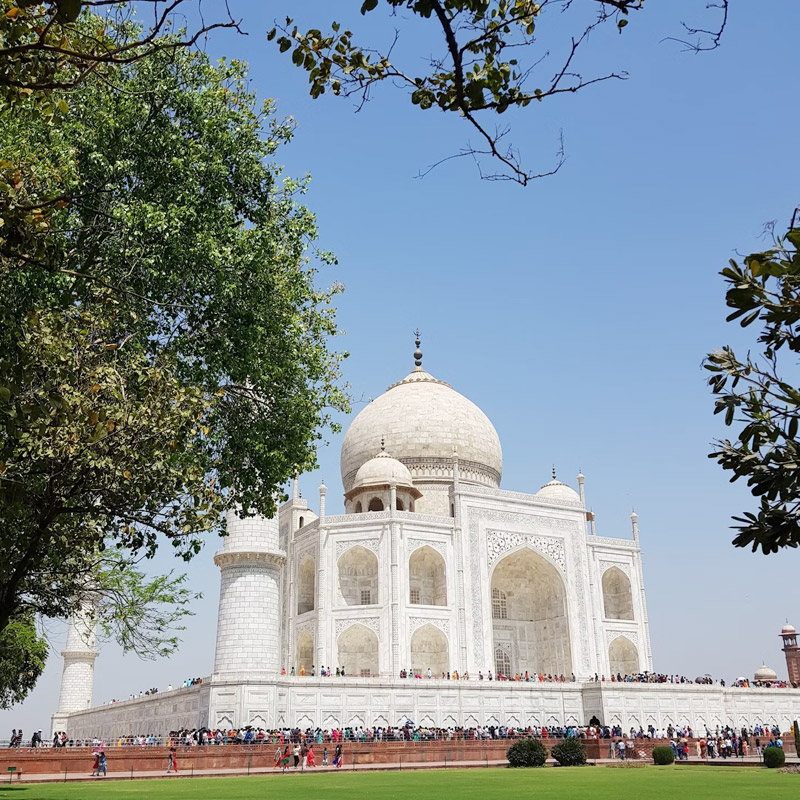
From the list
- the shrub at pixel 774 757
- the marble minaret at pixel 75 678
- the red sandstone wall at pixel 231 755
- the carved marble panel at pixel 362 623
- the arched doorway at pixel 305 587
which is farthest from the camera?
the marble minaret at pixel 75 678

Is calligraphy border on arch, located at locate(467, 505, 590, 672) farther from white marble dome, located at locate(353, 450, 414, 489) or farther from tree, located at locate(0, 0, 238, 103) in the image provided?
A: tree, located at locate(0, 0, 238, 103)

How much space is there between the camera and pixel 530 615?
39.0m

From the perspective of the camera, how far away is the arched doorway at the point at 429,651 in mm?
33938

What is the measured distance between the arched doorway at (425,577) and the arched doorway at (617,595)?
8794mm

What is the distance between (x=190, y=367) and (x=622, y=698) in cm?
2474

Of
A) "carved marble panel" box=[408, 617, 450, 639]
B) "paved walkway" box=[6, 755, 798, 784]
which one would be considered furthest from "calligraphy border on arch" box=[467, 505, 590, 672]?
"paved walkway" box=[6, 755, 798, 784]

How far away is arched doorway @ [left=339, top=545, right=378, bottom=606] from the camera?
3559 centimetres

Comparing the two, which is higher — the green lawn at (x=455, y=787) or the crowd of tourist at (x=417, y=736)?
the crowd of tourist at (x=417, y=736)

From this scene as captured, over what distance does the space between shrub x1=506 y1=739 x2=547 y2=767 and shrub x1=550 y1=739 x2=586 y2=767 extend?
2.68 feet

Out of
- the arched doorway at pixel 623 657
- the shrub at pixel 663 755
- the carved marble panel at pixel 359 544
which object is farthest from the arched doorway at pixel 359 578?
the shrub at pixel 663 755

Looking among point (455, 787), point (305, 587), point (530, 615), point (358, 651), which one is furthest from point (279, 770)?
point (530, 615)

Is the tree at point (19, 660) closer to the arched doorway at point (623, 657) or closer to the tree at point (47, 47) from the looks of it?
the tree at point (47, 47)

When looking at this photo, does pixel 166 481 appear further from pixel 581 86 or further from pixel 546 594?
pixel 546 594

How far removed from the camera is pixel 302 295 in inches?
558
